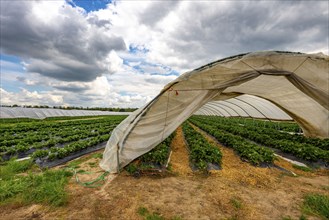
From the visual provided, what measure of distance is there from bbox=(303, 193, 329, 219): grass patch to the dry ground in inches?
5.6

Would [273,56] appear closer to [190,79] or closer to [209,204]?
[190,79]

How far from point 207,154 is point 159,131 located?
6.68ft

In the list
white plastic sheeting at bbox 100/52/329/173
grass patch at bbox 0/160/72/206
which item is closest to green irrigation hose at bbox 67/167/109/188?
grass patch at bbox 0/160/72/206

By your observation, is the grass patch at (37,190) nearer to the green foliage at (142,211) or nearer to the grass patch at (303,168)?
the green foliage at (142,211)

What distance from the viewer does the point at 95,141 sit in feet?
31.3

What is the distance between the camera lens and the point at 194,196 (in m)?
4.26

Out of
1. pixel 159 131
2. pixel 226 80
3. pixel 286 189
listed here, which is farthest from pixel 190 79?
pixel 286 189

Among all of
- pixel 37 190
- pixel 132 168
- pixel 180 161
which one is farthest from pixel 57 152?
pixel 180 161

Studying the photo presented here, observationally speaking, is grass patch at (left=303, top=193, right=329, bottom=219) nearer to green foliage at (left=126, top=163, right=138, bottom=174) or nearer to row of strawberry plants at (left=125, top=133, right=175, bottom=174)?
row of strawberry plants at (left=125, top=133, right=175, bottom=174)

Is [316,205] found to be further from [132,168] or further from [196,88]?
[132,168]

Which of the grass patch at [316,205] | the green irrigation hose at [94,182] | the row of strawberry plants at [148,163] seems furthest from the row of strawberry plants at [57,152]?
the grass patch at [316,205]

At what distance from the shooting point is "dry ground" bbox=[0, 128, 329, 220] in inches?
142

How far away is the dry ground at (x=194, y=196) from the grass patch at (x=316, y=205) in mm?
142

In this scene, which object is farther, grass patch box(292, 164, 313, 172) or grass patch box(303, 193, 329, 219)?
grass patch box(292, 164, 313, 172)
